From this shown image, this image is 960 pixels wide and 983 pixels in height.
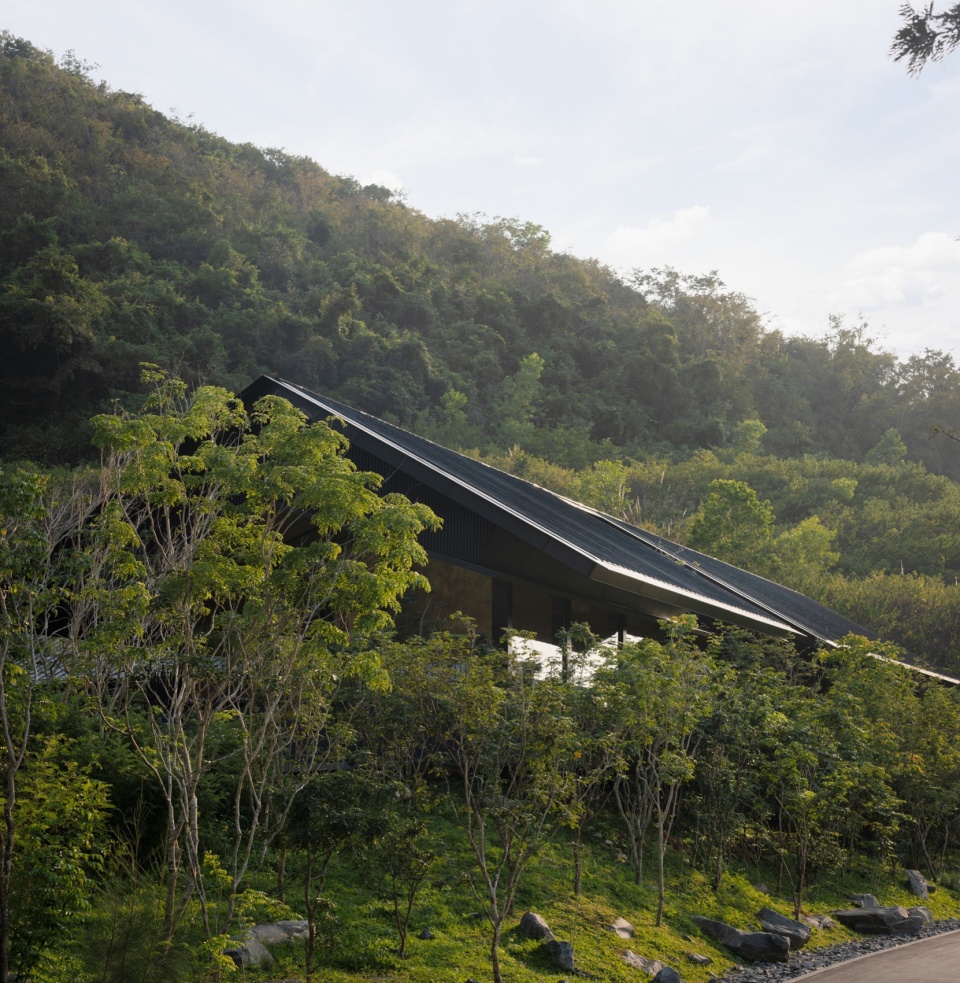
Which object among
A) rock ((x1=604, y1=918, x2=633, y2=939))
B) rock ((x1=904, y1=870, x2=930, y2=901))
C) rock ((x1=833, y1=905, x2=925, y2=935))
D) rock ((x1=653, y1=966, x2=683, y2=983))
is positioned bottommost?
rock ((x1=904, y1=870, x2=930, y2=901))

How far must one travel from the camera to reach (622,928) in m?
7.80

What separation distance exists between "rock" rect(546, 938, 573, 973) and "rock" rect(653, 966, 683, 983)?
62cm

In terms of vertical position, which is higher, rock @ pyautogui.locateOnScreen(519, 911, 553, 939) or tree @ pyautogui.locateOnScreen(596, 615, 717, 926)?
tree @ pyautogui.locateOnScreen(596, 615, 717, 926)

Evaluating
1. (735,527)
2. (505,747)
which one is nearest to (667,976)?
(505,747)

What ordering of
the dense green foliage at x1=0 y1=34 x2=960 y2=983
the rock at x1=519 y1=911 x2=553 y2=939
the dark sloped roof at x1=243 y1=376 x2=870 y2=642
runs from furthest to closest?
the dark sloped roof at x1=243 y1=376 x2=870 y2=642
the rock at x1=519 y1=911 x2=553 y2=939
the dense green foliage at x1=0 y1=34 x2=960 y2=983

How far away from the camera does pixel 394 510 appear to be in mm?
6383

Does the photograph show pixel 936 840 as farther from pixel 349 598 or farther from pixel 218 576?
pixel 218 576

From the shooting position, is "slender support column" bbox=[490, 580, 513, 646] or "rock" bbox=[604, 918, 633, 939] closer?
"rock" bbox=[604, 918, 633, 939]

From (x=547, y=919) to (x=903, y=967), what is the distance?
9.62 feet

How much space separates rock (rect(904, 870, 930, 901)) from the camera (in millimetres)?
11773

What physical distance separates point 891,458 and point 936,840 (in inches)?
1975

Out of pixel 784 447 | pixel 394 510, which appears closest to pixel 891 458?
pixel 784 447

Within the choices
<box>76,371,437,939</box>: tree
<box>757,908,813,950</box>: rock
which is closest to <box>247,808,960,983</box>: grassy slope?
<box>757,908,813,950</box>: rock

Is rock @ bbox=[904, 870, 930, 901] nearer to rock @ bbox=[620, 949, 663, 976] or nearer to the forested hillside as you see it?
rock @ bbox=[620, 949, 663, 976]
